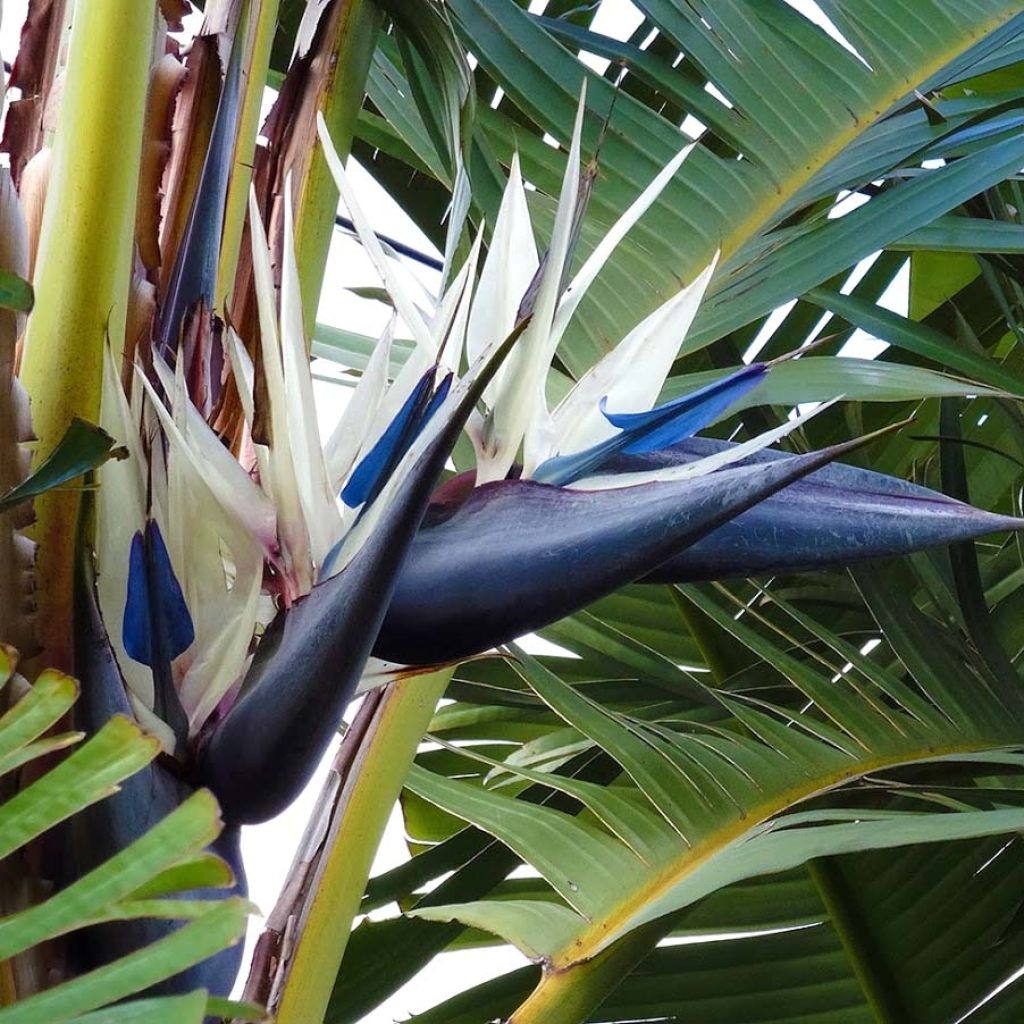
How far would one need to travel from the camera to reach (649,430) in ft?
1.01

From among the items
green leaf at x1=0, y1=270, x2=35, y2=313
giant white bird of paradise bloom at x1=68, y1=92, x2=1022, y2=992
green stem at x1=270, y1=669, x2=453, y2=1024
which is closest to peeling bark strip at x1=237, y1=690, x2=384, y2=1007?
green stem at x1=270, y1=669, x2=453, y2=1024

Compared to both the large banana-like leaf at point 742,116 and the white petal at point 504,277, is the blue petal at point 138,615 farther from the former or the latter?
the large banana-like leaf at point 742,116

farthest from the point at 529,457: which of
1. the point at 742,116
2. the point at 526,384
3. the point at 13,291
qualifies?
the point at 742,116

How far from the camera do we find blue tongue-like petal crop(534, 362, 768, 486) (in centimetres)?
31

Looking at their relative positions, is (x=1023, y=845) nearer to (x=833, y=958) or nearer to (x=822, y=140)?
(x=833, y=958)

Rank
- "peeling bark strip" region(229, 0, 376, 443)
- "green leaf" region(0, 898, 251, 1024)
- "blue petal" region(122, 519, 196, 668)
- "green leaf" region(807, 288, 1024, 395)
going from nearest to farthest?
"green leaf" region(0, 898, 251, 1024) → "blue petal" region(122, 519, 196, 668) → "peeling bark strip" region(229, 0, 376, 443) → "green leaf" region(807, 288, 1024, 395)

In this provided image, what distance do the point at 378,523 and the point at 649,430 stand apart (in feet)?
0.30

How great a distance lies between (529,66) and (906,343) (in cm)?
22

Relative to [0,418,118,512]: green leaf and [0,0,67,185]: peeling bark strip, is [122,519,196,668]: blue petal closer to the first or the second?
[0,418,118,512]: green leaf

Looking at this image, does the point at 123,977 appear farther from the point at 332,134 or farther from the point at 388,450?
the point at 332,134

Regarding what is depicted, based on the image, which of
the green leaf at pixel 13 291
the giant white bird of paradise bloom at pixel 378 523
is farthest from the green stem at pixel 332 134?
the green leaf at pixel 13 291

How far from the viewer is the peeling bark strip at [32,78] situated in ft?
1.23

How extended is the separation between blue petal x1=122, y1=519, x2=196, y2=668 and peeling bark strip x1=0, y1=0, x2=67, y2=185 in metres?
0.14

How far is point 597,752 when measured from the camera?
0.78 metres
